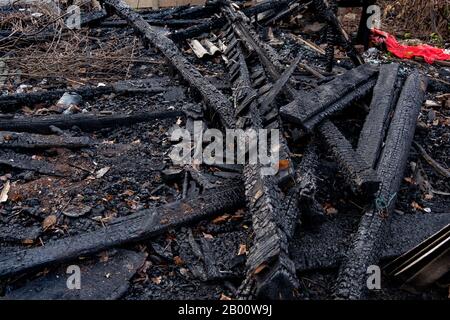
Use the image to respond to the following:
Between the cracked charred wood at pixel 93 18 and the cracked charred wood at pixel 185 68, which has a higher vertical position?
the cracked charred wood at pixel 93 18

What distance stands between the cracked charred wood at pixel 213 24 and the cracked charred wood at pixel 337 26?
205 centimetres

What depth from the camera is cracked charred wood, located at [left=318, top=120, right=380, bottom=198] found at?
3.36 m

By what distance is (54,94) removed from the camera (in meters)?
5.52

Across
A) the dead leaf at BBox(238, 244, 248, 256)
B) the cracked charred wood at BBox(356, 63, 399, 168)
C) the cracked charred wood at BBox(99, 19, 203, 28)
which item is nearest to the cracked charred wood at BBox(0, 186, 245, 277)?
the dead leaf at BBox(238, 244, 248, 256)

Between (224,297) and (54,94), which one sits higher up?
(54,94)

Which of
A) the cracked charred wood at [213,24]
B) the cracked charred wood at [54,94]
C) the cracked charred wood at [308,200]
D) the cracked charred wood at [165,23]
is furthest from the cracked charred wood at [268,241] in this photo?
the cracked charred wood at [165,23]

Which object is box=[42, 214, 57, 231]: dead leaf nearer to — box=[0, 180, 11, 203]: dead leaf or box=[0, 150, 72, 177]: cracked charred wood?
box=[0, 180, 11, 203]: dead leaf

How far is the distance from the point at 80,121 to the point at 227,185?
2.16 m

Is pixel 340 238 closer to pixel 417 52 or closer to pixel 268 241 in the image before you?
pixel 268 241

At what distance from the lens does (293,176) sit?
11.1ft

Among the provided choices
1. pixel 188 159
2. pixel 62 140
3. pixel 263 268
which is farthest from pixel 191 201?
pixel 62 140

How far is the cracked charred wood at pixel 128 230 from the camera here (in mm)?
3049

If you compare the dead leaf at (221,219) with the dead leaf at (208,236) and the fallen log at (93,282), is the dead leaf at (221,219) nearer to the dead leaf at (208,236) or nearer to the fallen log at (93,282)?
the dead leaf at (208,236)

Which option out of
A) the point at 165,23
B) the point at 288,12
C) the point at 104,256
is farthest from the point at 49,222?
the point at 288,12
